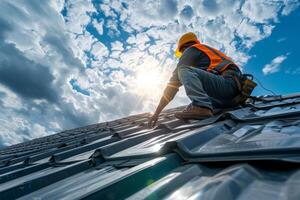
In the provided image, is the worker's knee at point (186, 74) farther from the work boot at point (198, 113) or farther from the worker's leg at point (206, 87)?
the work boot at point (198, 113)

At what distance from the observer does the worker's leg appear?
7.17 ft

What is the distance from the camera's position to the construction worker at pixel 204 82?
2.19 meters

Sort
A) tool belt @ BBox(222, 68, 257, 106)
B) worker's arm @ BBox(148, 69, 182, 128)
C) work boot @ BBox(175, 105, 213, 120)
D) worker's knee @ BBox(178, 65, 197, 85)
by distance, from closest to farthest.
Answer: work boot @ BBox(175, 105, 213, 120) < worker's knee @ BBox(178, 65, 197, 85) < tool belt @ BBox(222, 68, 257, 106) < worker's arm @ BBox(148, 69, 182, 128)

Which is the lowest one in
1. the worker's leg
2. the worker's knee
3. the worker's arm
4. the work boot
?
the work boot

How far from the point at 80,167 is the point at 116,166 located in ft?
1.15

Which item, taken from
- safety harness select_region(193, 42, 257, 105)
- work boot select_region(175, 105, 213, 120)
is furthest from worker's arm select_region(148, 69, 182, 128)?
work boot select_region(175, 105, 213, 120)

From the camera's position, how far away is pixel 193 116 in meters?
2.21

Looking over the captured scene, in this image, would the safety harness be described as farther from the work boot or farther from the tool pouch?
the work boot

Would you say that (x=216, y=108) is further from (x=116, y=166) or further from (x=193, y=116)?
(x=116, y=166)

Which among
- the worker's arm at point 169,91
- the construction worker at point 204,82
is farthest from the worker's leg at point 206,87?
the worker's arm at point 169,91

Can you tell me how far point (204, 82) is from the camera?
7.80ft

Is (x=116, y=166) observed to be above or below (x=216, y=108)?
below

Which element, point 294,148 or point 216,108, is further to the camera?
point 216,108

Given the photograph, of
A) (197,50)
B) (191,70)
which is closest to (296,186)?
(191,70)
